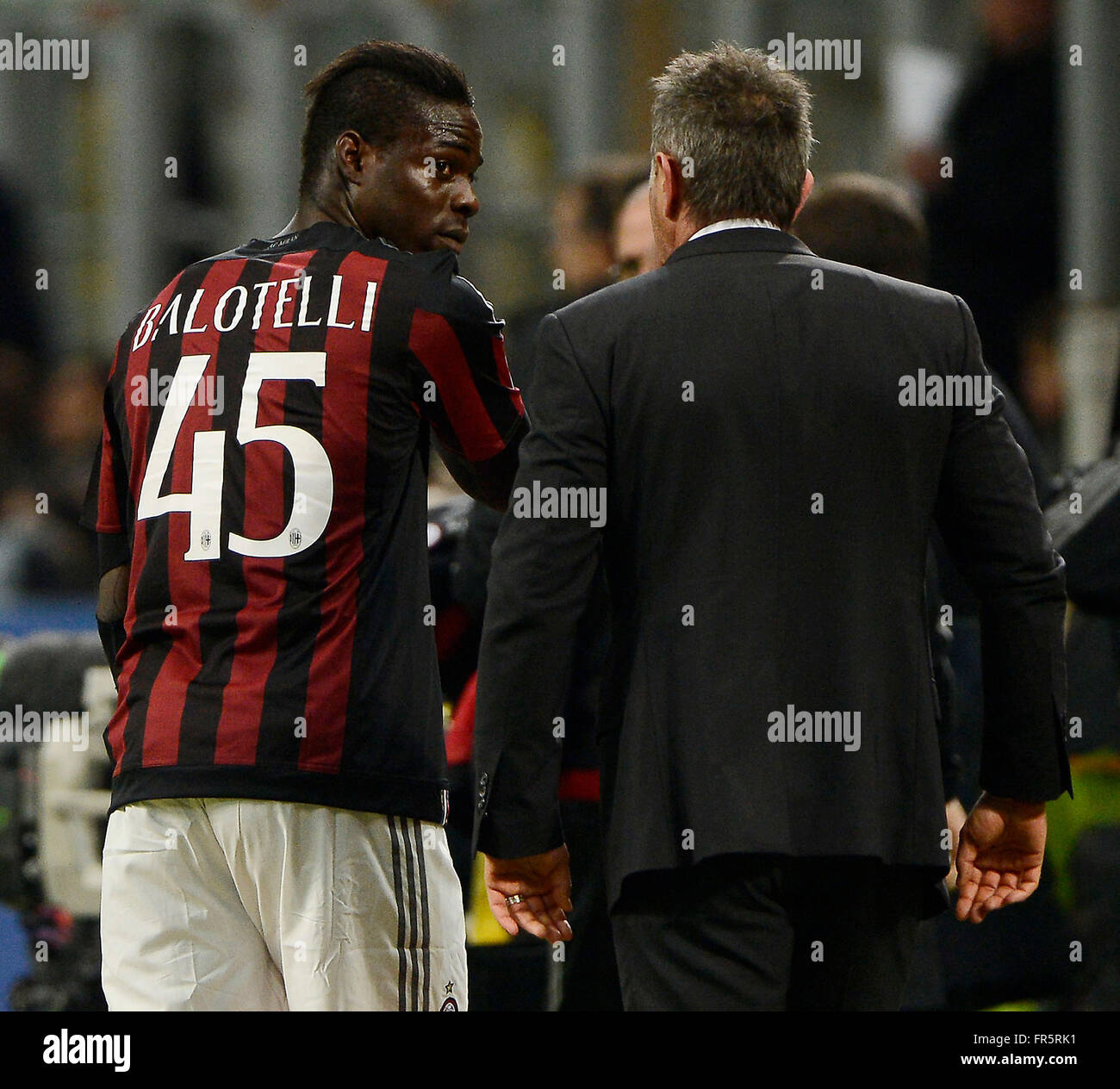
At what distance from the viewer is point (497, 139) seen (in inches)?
378

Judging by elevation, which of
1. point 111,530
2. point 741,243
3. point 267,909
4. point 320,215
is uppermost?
point 320,215

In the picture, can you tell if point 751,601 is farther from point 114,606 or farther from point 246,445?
point 114,606

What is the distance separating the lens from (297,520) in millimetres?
2732

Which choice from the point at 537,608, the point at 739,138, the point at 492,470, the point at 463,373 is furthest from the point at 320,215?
the point at 537,608

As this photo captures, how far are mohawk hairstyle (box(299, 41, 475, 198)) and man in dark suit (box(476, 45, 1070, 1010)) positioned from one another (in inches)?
20.1

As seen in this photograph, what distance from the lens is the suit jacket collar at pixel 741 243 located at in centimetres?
268

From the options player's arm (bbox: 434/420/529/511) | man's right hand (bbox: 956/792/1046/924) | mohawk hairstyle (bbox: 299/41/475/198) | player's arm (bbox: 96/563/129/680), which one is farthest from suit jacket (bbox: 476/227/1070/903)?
player's arm (bbox: 96/563/129/680)

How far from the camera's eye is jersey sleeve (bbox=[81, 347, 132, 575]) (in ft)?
10.00

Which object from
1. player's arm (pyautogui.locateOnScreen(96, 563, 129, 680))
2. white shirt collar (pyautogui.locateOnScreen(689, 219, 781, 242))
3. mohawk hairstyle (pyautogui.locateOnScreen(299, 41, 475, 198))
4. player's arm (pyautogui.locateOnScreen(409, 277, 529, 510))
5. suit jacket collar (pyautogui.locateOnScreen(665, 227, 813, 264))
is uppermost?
mohawk hairstyle (pyautogui.locateOnScreen(299, 41, 475, 198))

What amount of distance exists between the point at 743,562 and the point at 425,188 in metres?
0.86

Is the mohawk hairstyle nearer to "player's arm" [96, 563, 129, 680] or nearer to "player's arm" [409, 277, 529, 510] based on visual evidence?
"player's arm" [409, 277, 529, 510]

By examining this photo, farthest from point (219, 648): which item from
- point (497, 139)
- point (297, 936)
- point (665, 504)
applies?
point (497, 139)

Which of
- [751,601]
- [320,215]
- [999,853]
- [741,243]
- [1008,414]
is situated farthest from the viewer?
[1008,414]

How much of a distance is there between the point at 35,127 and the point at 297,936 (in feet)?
28.8
